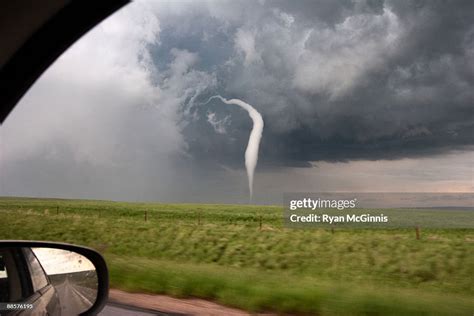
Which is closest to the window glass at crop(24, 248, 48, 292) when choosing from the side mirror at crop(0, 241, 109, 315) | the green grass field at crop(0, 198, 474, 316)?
the side mirror at crop(0, 241, 109, 315)

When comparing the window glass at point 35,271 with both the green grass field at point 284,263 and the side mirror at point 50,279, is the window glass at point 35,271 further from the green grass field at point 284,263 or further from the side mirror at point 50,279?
the green grass field at point 284,263

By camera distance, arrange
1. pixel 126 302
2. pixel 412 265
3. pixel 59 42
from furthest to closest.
Result: 1. pixel 412 265
2. pixel 126 302
3. pixel 59 42

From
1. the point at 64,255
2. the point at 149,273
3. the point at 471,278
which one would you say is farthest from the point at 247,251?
the point at 64,255

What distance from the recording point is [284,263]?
15.6 m

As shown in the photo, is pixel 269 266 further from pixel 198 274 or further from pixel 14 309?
pixel 14 309

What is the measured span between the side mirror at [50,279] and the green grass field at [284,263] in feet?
10.6

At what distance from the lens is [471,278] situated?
12789 mm

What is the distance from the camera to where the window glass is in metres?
2.27

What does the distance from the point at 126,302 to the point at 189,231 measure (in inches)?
832

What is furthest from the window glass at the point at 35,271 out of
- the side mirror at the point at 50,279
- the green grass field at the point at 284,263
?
the green grass field at the point at 284,263

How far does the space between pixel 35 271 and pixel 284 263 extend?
13715 millimetres

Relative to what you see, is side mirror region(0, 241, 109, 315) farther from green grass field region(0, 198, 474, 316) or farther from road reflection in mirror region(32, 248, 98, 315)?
green grass field region(0, 198, 474, 316)

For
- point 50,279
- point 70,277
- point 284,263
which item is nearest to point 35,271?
point 50,279

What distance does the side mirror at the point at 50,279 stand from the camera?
2096 millimetres
